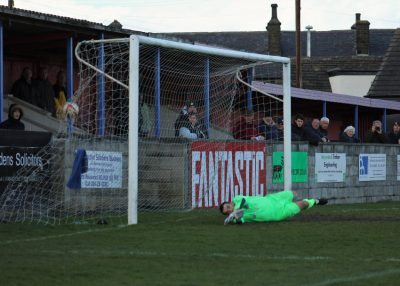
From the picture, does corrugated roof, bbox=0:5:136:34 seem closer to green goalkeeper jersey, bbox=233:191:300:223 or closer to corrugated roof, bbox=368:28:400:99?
green goalkeeper jersey, bbox=233:191:300:223

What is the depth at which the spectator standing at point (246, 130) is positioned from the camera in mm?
21781

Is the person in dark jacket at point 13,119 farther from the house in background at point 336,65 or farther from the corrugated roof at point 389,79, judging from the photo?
the corrugated roof at point 389,79

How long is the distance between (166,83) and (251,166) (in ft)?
8.76

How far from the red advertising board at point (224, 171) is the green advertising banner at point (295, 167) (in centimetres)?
55

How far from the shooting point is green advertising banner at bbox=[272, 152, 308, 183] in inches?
853

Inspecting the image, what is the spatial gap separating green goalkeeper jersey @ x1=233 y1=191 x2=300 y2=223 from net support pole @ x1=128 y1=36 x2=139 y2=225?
1673 mm

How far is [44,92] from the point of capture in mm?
22156

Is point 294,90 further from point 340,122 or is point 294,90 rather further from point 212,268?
point 212,268

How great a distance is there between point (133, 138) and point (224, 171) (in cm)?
466

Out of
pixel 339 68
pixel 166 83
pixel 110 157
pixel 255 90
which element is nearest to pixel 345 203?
pixel 255 90

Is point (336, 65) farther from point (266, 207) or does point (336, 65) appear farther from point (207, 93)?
point (266, 207)

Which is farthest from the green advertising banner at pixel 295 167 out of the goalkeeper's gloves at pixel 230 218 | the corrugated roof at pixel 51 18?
the goalkeeper's gloves at pixel 230 218

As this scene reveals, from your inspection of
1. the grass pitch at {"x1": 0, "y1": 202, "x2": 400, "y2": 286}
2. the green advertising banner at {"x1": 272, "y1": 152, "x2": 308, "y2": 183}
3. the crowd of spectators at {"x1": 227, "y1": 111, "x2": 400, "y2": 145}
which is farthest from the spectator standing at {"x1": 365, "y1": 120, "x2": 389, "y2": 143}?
the grass pitch at {"x1": 0, "y1": 202, "x2": 400, "y2": 286}

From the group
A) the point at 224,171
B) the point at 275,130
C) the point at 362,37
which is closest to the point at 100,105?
the point at 224,171
